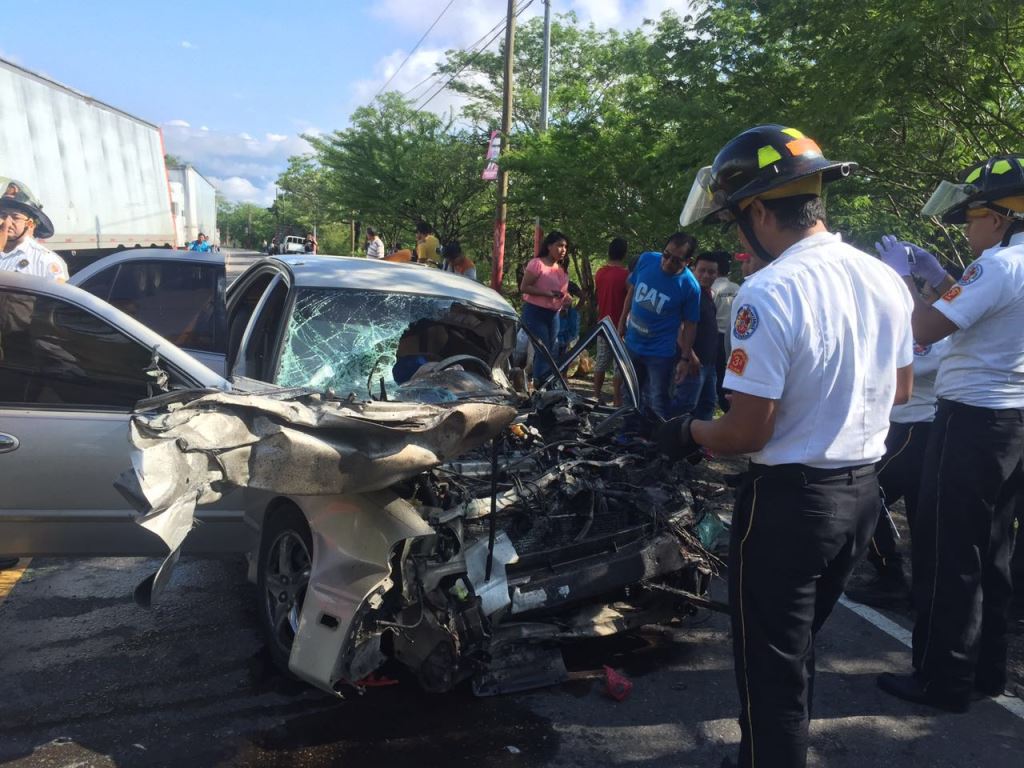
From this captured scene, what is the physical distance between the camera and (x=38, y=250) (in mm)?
5438

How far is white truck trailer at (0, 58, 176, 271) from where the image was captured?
11242mm

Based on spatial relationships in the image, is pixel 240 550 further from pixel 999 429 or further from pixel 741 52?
pixel 741 52

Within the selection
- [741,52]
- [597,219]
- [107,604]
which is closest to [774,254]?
[107,604]

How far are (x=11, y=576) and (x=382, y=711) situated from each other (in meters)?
2.49

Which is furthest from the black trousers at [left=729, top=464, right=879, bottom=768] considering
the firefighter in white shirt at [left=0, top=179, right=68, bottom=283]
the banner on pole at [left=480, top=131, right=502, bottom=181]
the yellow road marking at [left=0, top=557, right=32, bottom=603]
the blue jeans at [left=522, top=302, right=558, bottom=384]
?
the banner on pole at [left=480, top=131, right=502, bottom=181]

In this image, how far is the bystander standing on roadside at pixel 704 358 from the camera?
723cm

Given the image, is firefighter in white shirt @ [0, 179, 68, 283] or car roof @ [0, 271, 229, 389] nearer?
car roof @ [0, 271, 229, 389]

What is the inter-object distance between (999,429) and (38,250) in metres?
5.73

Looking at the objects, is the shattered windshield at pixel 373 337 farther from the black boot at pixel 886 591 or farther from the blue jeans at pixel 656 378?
the blue jeans at pixel 656 378

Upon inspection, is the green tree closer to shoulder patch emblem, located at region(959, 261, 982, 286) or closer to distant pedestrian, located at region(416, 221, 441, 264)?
distant pedestrian, located at region(416, 221, 441, 264)

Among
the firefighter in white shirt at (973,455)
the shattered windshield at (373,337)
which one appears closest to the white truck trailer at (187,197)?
the shattered windshield at (373,337)

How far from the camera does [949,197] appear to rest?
3.59m

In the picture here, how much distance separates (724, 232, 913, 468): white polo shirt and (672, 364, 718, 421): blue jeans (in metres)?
4.93

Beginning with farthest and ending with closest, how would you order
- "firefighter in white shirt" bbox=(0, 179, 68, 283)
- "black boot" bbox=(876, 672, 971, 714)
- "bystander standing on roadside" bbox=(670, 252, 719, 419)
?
"bystander standing on roadside" bbox=(670, 252, 719, 419) < "firefighter in white shirt" bbox=(0, 179, 68, 283) < "black boot" bbox=(876, 672, 971, 714)
